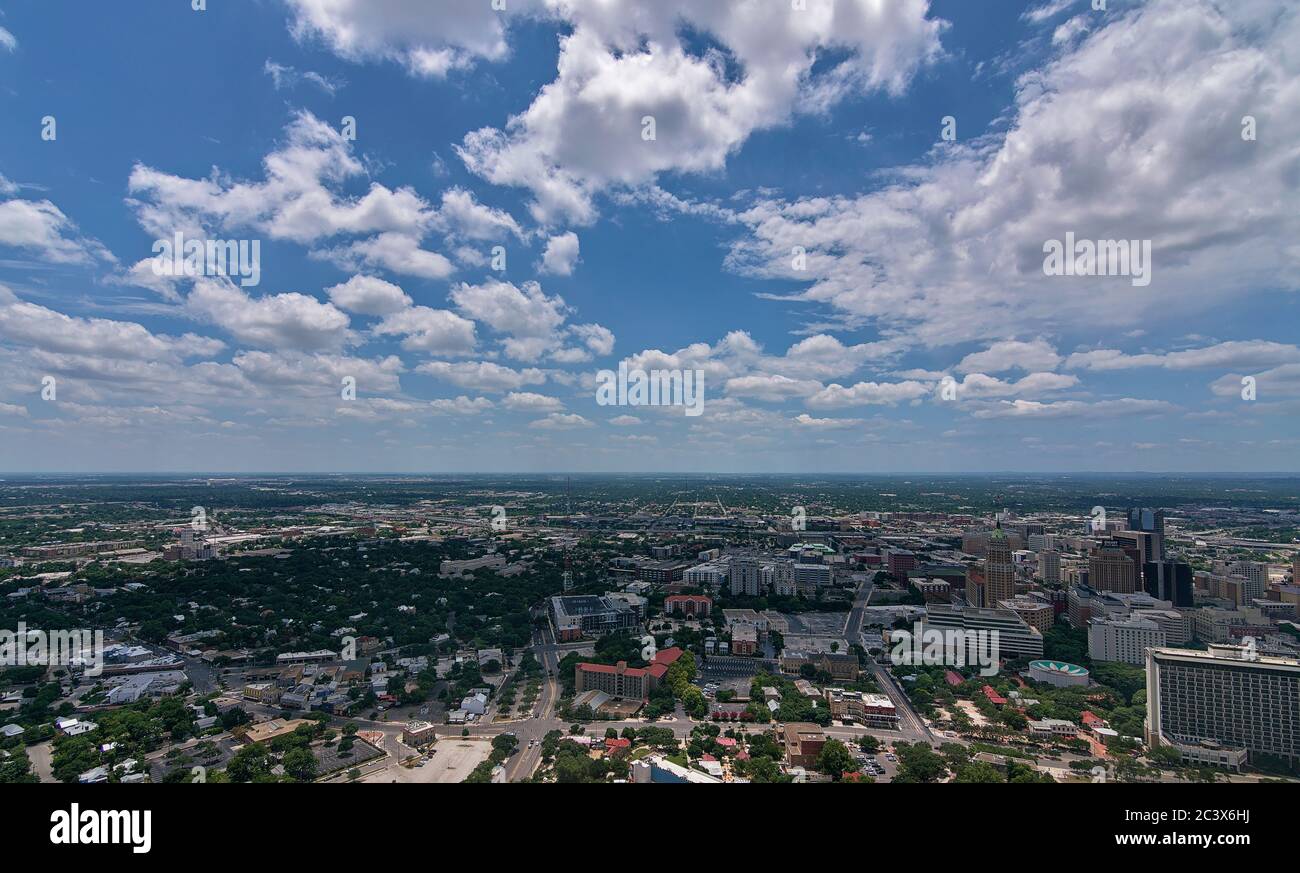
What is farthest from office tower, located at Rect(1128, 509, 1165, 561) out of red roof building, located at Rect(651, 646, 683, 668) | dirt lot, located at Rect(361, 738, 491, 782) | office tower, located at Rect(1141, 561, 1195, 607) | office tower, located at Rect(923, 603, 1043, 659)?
dirt lot, located at Rect(361, 738, 491, 782)

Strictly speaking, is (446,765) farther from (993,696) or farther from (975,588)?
(975,588)

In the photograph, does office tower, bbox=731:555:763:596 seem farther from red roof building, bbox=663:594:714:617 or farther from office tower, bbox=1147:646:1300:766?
office tower, bbox=1147:646:1300:766

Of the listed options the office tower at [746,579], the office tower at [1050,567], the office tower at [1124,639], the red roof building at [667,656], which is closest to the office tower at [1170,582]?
the office tower at [1050,567]
